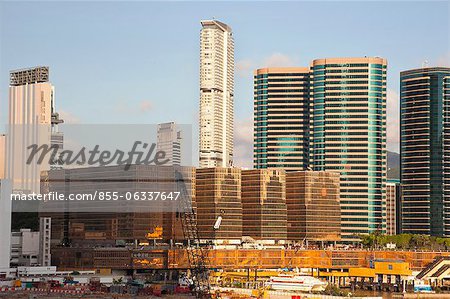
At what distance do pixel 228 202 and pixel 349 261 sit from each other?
24782 mm

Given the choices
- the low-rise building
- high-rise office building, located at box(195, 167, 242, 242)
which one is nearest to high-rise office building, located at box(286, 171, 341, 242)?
high-rise office building, located at box(195, 167, 242, 242)

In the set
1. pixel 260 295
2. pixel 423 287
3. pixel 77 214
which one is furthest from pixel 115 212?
pixel 423 287

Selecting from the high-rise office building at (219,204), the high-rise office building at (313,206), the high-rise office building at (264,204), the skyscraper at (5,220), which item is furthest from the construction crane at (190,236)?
the skyscraper at (5,220)

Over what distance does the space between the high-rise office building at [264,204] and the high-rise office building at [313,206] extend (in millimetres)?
2675

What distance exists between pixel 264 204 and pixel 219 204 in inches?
387

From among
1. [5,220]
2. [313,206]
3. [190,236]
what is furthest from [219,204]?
[5,220]

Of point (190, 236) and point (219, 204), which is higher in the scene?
point (219, 204)

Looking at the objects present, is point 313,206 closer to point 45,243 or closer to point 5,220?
point 45,243

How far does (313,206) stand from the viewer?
174875 millimetres

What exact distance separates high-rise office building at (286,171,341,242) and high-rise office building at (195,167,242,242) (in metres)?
12.1

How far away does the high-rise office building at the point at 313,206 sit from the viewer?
572 ft

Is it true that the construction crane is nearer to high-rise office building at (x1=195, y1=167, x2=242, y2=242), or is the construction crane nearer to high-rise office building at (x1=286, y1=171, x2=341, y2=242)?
high-rise office building at (x1=195, y1=167, x2=242, y2=242)

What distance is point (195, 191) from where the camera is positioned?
170m

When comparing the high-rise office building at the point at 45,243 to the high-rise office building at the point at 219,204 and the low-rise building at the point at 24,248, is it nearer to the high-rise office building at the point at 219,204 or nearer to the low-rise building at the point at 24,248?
the low-rise building at the point at 24,248
